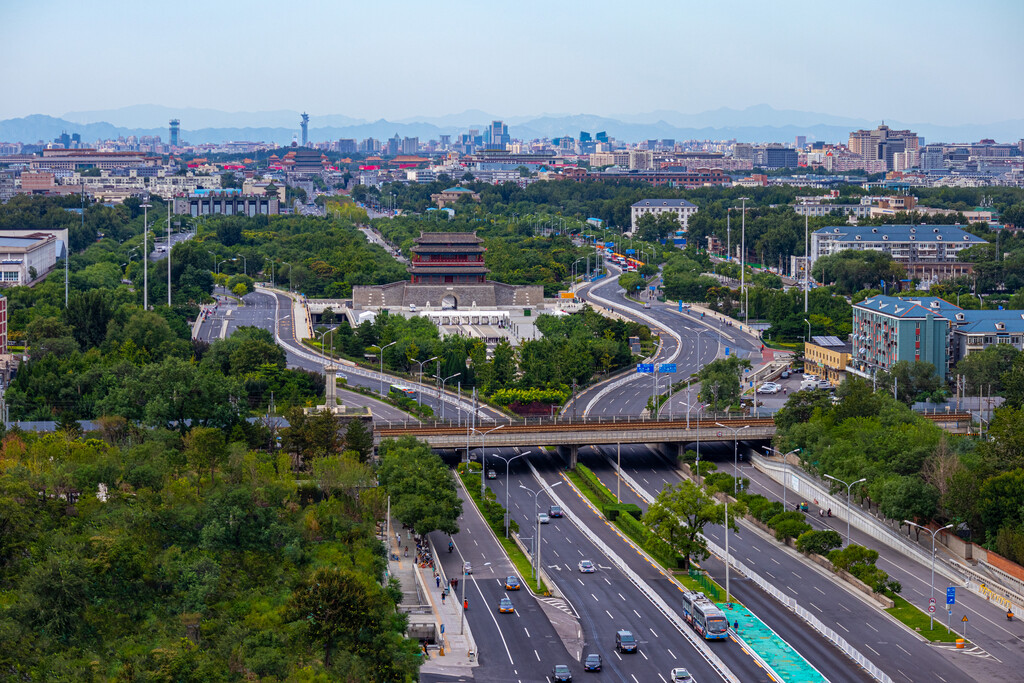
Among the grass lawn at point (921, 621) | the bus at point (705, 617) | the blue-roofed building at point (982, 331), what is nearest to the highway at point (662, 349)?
the blue-roofed building at point (982, 331)

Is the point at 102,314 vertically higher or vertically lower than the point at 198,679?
higher

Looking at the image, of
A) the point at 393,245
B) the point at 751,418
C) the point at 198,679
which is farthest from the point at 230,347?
the point at 393,245

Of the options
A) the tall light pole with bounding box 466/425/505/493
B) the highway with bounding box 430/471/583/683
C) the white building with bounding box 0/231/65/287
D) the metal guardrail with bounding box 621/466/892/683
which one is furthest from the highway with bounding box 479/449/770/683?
the white building with bounding box 0/231/65/287

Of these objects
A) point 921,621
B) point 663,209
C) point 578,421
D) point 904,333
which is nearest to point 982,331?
point 904,333

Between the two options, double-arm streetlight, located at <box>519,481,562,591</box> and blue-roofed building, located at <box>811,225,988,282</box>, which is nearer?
double-arm streetlight, located at <box>519,481,562,591</box>

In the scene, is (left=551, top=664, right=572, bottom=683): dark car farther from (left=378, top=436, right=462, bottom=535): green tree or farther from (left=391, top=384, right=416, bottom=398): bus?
(left=391, top=384, right=416, bottom=398): bus

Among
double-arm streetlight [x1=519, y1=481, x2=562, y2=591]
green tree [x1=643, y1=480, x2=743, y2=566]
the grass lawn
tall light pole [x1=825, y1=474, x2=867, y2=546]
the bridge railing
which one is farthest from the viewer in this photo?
the bridge railing

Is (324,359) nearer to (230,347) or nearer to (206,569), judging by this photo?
(230,347)
